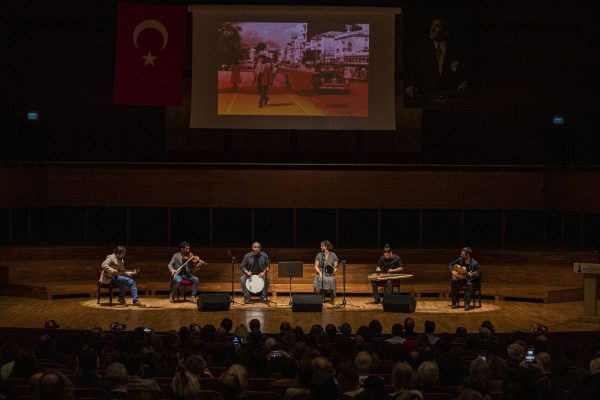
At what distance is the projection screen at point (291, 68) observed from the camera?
20328 millimetres

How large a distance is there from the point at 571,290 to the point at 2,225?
42.6 feet

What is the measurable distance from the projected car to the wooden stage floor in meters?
5.35

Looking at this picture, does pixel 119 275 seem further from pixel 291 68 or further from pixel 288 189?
pixel 291 68

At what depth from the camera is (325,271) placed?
17.3m

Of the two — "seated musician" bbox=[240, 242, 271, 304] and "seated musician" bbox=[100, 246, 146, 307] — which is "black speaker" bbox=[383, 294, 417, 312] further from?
"seated musician" bbox=[100, 246, 146, 307]

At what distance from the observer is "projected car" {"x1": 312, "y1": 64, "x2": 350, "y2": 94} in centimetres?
2039

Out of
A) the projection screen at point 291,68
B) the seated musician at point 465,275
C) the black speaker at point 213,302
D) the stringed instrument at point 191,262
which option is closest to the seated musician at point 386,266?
the seated musician at point 465,275

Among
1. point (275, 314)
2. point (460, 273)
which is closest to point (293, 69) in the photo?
point (460, 273)

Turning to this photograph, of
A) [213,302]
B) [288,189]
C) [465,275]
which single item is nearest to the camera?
[213,302]

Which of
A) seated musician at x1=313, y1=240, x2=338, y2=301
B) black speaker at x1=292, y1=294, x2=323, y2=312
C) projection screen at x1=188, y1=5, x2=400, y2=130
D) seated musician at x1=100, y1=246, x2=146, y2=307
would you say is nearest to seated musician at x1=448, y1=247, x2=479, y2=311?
seated musician at x1=313, y1=240, x2=338, y2=301

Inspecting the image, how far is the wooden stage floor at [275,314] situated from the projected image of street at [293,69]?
4.98 metres

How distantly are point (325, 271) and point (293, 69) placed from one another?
18.0ft

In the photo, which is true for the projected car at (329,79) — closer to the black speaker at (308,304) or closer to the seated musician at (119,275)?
the black speaker at (308,304)

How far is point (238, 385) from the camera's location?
532 centimetres
